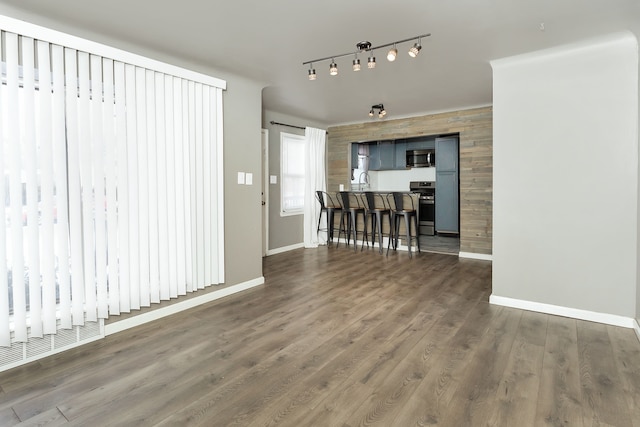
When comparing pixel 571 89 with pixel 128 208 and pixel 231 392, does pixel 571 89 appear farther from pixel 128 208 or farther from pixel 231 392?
pixel 128 208

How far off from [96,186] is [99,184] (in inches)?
1.1

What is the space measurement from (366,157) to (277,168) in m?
2.54

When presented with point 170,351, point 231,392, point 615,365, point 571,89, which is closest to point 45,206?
point 170,351

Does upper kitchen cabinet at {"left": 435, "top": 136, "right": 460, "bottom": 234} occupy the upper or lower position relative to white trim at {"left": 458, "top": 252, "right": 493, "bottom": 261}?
upper

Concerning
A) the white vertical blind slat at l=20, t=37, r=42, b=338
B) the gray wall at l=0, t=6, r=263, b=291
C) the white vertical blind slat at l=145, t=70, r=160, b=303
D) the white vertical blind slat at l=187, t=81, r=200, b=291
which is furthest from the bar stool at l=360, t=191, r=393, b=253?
the white vertical blind slat at l=20, t=37, r=42, b=338

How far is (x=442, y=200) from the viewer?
695cm

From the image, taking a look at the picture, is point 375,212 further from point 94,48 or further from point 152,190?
point 94,48

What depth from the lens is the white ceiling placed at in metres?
2.43

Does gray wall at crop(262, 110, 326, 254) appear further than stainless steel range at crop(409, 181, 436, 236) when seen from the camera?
No

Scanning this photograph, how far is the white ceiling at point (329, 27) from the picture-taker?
7.98 feet

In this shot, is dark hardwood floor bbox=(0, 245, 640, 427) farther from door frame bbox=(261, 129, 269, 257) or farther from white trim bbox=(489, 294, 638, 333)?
door frame bbox=(261, 129, 269, 257)

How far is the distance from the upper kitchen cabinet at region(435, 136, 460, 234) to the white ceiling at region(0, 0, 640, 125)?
9.15 feet

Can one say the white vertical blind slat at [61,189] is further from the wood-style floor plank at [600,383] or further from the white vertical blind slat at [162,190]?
the wood-style floor plank at [600,383]

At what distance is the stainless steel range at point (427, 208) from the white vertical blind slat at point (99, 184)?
231 inches
